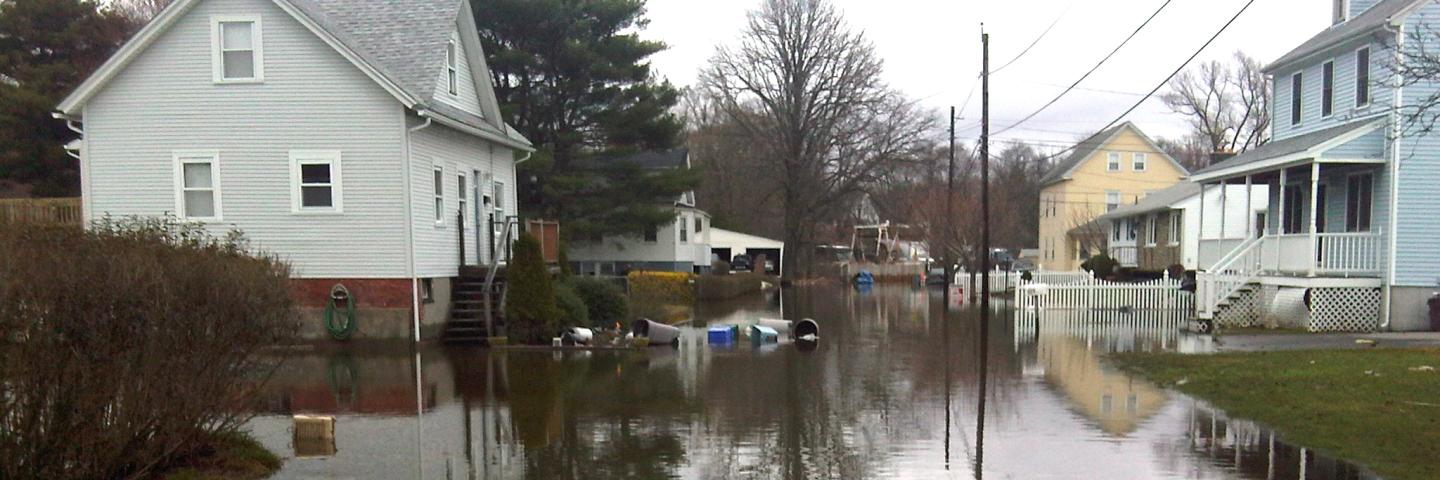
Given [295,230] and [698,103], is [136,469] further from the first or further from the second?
[698,103]

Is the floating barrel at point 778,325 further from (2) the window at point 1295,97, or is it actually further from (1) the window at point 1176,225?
(1) the window at point 1176,225

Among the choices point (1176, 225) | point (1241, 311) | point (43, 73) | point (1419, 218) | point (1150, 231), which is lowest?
point (1241, 311)

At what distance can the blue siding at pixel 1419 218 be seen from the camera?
67.5 feet

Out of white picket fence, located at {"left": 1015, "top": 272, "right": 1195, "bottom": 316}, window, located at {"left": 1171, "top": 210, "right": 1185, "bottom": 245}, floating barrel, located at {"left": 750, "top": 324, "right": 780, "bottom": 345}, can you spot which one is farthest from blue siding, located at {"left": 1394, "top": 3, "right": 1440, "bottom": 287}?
window, located at {"left": 1171, "top": 210, "right": 1185, "bottom": 245}

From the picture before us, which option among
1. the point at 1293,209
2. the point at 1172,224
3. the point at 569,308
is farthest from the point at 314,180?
the point at 1172,224

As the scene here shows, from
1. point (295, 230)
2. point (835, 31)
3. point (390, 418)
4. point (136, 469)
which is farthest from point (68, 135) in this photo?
point (835, 31)

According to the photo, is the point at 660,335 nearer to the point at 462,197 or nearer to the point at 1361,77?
the point at 462,197

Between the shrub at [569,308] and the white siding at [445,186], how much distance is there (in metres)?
2.51

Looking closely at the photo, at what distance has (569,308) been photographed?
765 inches

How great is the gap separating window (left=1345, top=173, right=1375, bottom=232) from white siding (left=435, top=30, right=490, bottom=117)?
20379 mm

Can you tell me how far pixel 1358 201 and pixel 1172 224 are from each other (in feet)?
60.2

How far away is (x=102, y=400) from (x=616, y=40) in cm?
3165

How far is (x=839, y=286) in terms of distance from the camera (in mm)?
53344

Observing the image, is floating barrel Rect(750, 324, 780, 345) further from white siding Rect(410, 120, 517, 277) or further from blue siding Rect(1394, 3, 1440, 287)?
blue siding Rect(1394, 3, 1440, 287)
